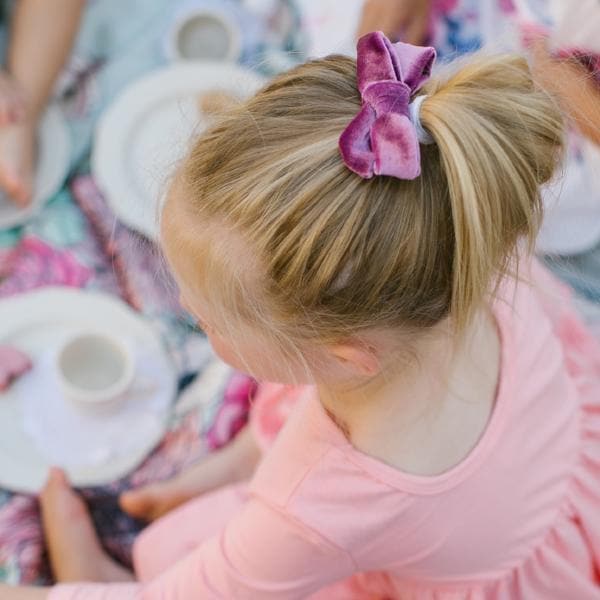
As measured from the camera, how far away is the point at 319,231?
1.71 feet

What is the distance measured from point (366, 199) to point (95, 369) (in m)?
0.67

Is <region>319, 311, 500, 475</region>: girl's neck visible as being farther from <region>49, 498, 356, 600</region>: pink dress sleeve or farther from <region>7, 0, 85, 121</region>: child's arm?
<region>7, 0, 85, 121</region>: child's arm

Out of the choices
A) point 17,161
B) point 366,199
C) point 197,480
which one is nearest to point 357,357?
point 366,199

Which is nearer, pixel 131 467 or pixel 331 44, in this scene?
pixel 131 467

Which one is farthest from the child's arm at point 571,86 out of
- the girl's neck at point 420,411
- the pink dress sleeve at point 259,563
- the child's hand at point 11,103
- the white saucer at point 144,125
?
the child's hand at point 11,103

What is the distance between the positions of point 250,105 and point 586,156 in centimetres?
67

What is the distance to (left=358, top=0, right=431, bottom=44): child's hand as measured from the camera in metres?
1.23

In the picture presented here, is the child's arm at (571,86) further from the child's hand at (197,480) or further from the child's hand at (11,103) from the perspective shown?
the child's hand at (11,103)

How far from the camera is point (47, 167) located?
125 cm

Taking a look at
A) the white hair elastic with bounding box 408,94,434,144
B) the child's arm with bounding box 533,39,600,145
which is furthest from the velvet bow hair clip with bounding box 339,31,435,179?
the child's arm with bounding box 533,39,600,145

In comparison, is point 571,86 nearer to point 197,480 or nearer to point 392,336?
point 392,336

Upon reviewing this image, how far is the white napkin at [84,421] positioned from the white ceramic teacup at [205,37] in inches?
24.5

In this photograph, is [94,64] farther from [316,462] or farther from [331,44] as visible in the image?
[316,462]

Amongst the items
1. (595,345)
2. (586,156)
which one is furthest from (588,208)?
(595,345)
